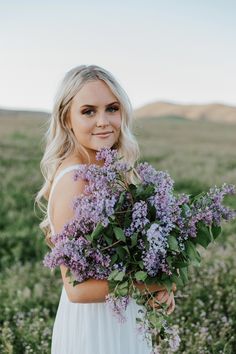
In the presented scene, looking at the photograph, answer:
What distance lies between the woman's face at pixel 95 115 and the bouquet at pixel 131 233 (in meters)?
0.47

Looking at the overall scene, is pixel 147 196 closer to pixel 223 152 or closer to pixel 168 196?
pixel 168 196

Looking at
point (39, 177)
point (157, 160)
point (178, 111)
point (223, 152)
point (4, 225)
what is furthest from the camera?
point (178, 111)

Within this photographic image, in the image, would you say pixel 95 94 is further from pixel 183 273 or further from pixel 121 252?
pixel 183 273

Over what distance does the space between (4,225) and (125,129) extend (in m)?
7.06

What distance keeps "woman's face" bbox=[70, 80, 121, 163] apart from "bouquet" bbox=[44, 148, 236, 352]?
1.53 feet

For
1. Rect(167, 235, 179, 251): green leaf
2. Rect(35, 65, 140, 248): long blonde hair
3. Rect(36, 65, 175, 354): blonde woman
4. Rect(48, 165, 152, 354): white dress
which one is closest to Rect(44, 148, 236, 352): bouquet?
Rect(167, 235, 179, 251): green leaf

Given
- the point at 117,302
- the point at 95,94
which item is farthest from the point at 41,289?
the point at 117,302

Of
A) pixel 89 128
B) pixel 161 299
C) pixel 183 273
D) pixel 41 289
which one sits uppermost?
pixel 89 128

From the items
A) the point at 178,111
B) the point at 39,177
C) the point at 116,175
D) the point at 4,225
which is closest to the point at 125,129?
the point at 116,175

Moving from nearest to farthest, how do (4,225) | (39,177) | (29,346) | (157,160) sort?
(29,346)
(4,225)
(39,177)
(157,160)

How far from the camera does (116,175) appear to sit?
3189 millimetres

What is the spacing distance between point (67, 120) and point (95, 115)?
31cm

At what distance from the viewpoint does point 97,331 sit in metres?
3.63

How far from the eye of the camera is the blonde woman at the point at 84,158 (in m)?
3.54
